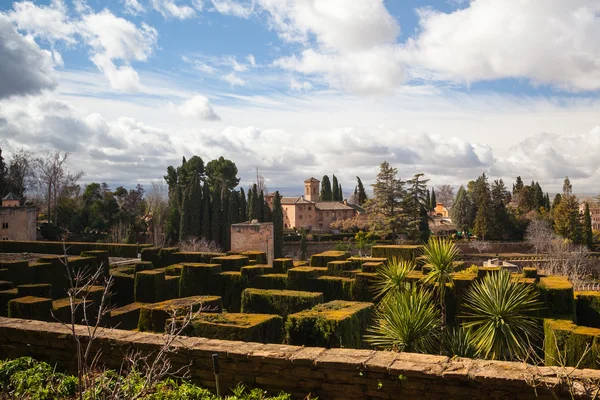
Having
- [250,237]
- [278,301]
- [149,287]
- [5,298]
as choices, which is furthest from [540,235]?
[5,298]

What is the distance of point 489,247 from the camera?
50.0m

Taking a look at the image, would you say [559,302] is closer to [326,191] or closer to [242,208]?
[242,208]

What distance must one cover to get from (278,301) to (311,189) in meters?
66.6

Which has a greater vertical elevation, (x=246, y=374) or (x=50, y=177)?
(x=50, y=177)

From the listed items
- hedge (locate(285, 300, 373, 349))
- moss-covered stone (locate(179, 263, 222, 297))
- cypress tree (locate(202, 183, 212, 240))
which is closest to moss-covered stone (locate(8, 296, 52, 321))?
moss-covered stone (locate(179, 263, 222, 297))

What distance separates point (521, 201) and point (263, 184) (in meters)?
34.5

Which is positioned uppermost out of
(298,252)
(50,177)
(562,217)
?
(50,177)

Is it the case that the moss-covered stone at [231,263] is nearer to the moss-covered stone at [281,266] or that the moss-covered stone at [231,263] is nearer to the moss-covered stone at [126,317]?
the moss-covered stone at [281,266]

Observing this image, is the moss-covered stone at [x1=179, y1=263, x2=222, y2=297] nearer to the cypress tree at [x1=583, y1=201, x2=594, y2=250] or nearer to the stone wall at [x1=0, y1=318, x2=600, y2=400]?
the stone wall at [x1=0, y1=318, x2=600, y2=400]

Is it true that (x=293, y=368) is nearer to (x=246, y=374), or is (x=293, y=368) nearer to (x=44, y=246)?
(x=246, y=374)

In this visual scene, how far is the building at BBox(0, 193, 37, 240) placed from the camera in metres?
29.1

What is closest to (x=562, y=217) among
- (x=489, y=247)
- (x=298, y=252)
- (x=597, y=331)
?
(x=489, y=247)

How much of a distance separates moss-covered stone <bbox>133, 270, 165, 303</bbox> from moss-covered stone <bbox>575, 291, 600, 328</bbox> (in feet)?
40.6

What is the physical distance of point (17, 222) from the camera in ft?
97.1
